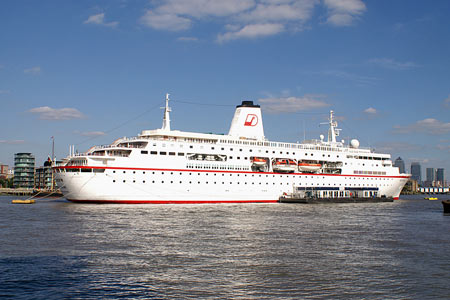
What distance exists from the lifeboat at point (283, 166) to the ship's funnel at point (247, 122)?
4578mm

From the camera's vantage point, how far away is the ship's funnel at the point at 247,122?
60.8 metres

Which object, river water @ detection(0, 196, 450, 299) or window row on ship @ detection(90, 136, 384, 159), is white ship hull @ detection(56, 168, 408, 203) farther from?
river water @ detection(0, 196, 450, 299)

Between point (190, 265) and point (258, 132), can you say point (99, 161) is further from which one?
point (190, 265)

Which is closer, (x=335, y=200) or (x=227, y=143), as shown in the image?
(x=227, y=143)

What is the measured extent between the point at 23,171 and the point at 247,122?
117 meters

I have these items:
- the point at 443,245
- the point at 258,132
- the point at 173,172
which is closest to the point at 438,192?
the point at 258,132

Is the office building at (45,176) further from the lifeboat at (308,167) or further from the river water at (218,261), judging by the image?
the river water at (218,261)

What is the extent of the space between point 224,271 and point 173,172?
3318 cm

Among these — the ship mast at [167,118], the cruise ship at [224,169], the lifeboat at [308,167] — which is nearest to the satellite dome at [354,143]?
the cruise ship at [224,169]

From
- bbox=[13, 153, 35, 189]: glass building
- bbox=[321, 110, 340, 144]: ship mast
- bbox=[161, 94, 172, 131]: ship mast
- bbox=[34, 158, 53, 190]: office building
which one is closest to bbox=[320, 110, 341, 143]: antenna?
bbox=[321, 110, 340, 144]: ship mast

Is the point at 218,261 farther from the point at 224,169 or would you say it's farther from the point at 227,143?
the point at 227,143

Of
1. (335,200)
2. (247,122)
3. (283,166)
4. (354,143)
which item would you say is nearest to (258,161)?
(283,166)

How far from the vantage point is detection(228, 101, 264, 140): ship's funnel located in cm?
6078

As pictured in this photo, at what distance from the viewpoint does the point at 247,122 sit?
200ft
